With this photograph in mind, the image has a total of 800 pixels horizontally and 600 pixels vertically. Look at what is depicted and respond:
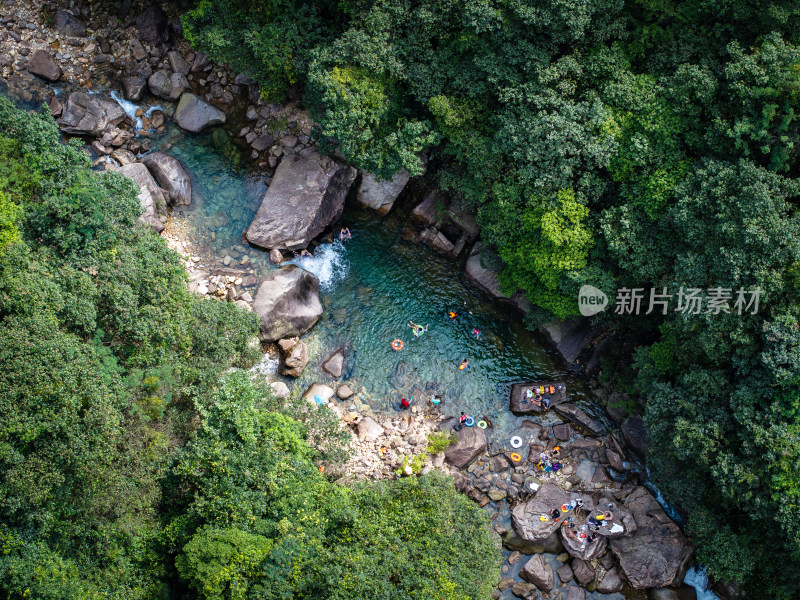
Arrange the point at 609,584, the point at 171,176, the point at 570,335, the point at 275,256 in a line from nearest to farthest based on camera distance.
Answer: the point at 609,584
the point at 570,335
the point at 275,256
the point at 171,176

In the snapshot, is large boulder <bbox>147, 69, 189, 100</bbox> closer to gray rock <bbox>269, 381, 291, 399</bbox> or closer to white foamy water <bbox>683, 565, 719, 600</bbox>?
gray rock <bbox>269, 381, 291, 399</bbox>

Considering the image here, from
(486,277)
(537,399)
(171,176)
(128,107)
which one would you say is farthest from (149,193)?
(537,399)

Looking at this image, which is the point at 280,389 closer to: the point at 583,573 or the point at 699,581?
the point at 583,573

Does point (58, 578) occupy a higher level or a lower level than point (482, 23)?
lower

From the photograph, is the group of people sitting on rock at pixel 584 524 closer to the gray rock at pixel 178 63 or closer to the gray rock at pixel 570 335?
the gray rock at pixel 570 335

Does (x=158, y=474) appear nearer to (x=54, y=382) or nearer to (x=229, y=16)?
(x=54, y=382)

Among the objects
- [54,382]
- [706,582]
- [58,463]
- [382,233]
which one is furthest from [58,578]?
[706,582]
